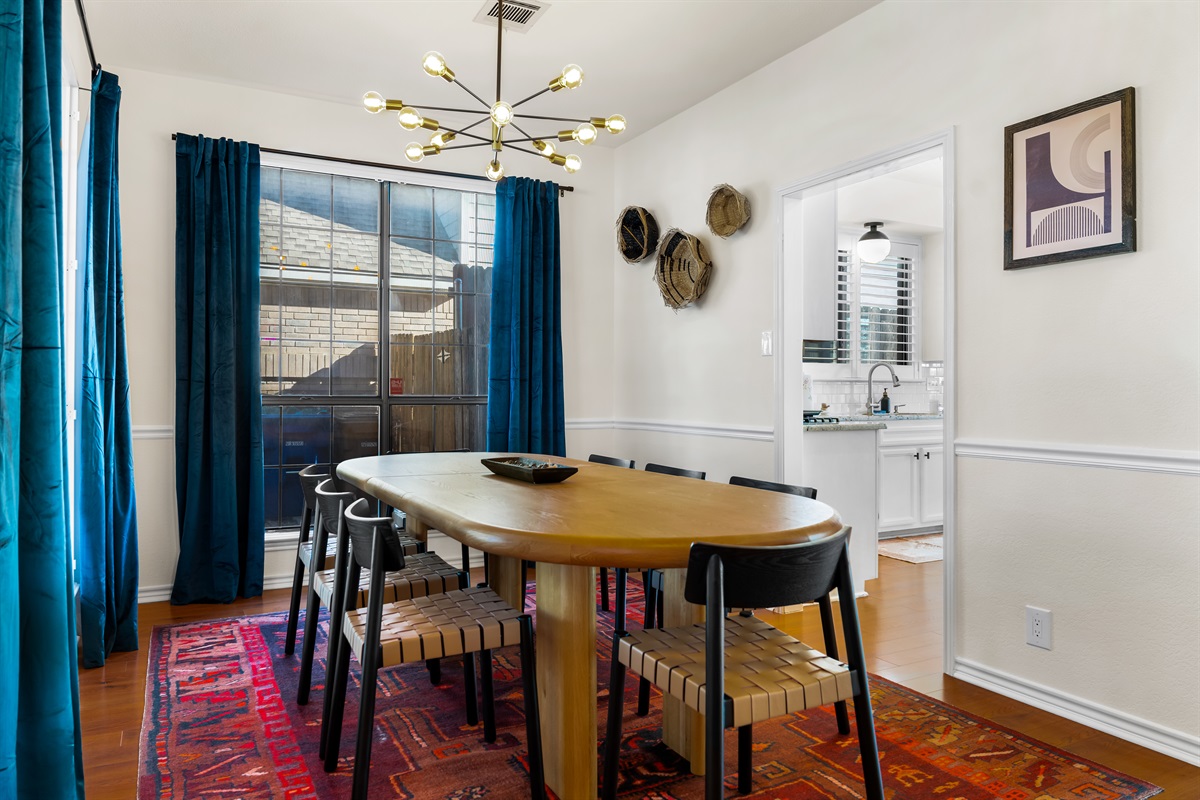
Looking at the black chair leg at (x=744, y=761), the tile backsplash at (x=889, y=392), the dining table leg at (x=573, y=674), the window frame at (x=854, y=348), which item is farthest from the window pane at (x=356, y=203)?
the black chair leg at (x=744, y=761)

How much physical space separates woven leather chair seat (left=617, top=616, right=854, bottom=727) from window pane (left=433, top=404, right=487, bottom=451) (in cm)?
315

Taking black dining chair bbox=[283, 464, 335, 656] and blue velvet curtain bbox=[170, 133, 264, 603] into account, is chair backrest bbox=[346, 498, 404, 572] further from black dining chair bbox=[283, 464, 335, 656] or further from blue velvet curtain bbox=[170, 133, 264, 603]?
blue velvet curtain bbox=[170, 133, 264, 603]

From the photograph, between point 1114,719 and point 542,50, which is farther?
point 542,50

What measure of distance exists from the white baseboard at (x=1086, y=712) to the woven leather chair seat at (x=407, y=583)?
1.95 m

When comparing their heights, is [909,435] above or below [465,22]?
below

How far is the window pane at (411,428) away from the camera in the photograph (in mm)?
4684

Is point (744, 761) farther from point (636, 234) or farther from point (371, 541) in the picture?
point (636, 234)

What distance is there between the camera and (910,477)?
18.7 feet

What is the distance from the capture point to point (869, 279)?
6145 mm

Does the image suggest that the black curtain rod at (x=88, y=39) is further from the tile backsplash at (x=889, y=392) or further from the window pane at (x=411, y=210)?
the tile backsplash at (x=889, y=392)

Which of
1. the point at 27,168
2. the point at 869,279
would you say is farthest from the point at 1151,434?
the point at 869,279

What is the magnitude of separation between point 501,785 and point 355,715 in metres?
0.70

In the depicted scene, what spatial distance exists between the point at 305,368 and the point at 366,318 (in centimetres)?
46

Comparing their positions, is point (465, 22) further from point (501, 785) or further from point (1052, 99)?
point (501, 785)
